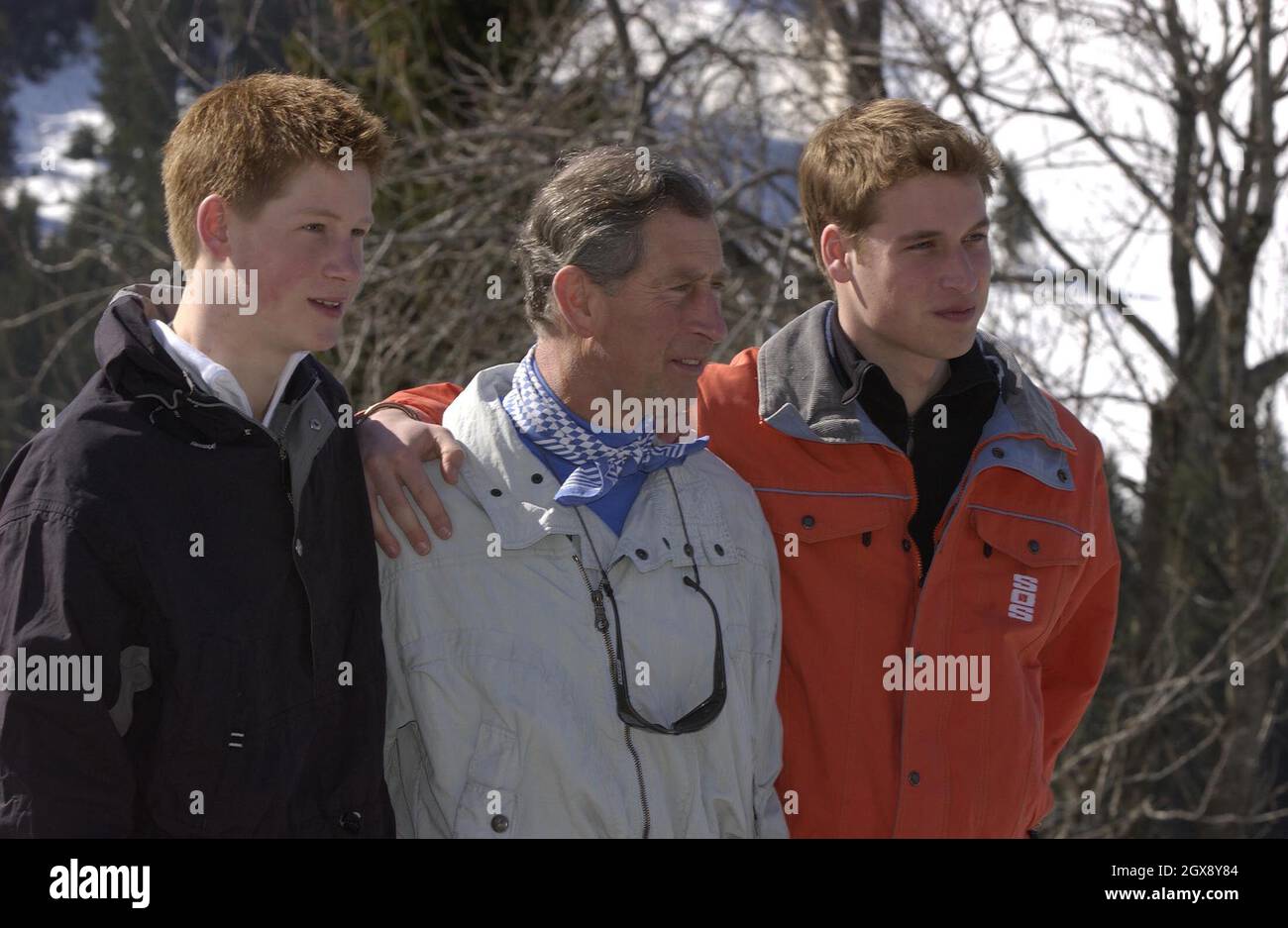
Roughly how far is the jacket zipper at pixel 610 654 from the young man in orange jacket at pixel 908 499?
1.10 ft

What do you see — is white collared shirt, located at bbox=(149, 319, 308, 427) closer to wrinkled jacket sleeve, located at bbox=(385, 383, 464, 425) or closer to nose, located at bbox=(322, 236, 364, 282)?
nose, located at bbox=(322, 236, 364, 282)

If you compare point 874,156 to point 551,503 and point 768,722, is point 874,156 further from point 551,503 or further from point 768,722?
point 768,722

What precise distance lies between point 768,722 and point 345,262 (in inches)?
37.3

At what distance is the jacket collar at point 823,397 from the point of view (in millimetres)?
2676

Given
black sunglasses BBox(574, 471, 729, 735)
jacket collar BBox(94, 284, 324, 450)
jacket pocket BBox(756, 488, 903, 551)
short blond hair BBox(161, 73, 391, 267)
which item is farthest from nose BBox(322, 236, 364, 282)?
jacket pocket BBox(756, 488, 903, 551)

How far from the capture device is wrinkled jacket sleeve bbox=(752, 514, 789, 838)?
2.42 metres

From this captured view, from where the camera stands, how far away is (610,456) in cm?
243

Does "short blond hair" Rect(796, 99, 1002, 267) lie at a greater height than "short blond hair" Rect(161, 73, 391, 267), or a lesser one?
greater

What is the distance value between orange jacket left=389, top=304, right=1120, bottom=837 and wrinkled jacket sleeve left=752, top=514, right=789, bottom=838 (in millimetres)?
106

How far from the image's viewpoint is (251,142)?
216cm

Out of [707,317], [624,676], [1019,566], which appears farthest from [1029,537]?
[624,676]

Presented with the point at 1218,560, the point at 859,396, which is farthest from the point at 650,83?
the point at 859,396

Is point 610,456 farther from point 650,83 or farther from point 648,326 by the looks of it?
point 650,83

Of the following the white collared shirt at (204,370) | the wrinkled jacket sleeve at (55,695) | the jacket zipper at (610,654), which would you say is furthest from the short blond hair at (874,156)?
the wrinkled jacket sleeve at (55,695)
